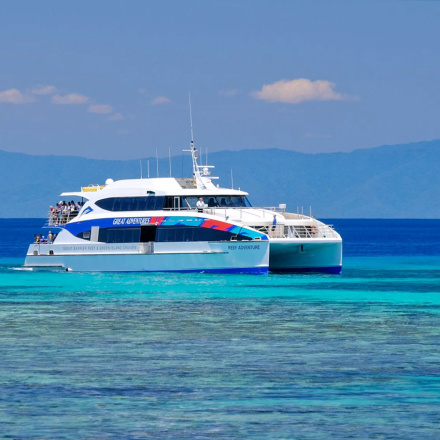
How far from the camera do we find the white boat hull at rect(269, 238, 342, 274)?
4638cm

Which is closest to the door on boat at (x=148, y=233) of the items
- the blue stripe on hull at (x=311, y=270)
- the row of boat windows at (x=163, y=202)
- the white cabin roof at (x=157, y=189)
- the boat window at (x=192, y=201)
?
the row of boat windows at (x=163, y=202)

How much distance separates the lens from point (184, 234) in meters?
45.9

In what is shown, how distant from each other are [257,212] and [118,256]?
6.38 m

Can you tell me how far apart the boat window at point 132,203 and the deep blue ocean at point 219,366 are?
9880 mm

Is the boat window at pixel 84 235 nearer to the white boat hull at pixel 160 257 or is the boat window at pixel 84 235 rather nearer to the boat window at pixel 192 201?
the white boat hull at pixel 160 257

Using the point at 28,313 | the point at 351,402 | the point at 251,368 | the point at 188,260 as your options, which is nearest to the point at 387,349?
the point at 251,368

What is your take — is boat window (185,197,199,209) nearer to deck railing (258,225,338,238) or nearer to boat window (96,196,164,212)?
boat window (96,196,164,212)

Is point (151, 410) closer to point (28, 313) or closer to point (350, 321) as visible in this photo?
point (350, 321)

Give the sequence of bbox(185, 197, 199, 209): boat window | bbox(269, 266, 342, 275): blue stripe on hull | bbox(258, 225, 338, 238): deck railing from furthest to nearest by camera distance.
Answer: bbox(269, 266, 342, 275): blue stripe on hull
bbox(185, 197, 199, 209): boat window
bbox(258, 225, 338, 238): deck railing

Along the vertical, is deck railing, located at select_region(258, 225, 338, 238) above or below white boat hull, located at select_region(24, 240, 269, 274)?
above

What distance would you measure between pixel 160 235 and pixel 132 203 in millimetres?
2115

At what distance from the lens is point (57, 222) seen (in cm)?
5138

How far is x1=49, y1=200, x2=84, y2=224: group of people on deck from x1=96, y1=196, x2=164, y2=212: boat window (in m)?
3.01

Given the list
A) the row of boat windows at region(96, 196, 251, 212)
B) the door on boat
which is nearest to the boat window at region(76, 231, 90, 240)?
the row of boat windows at region(96, 196, 251, 212)
